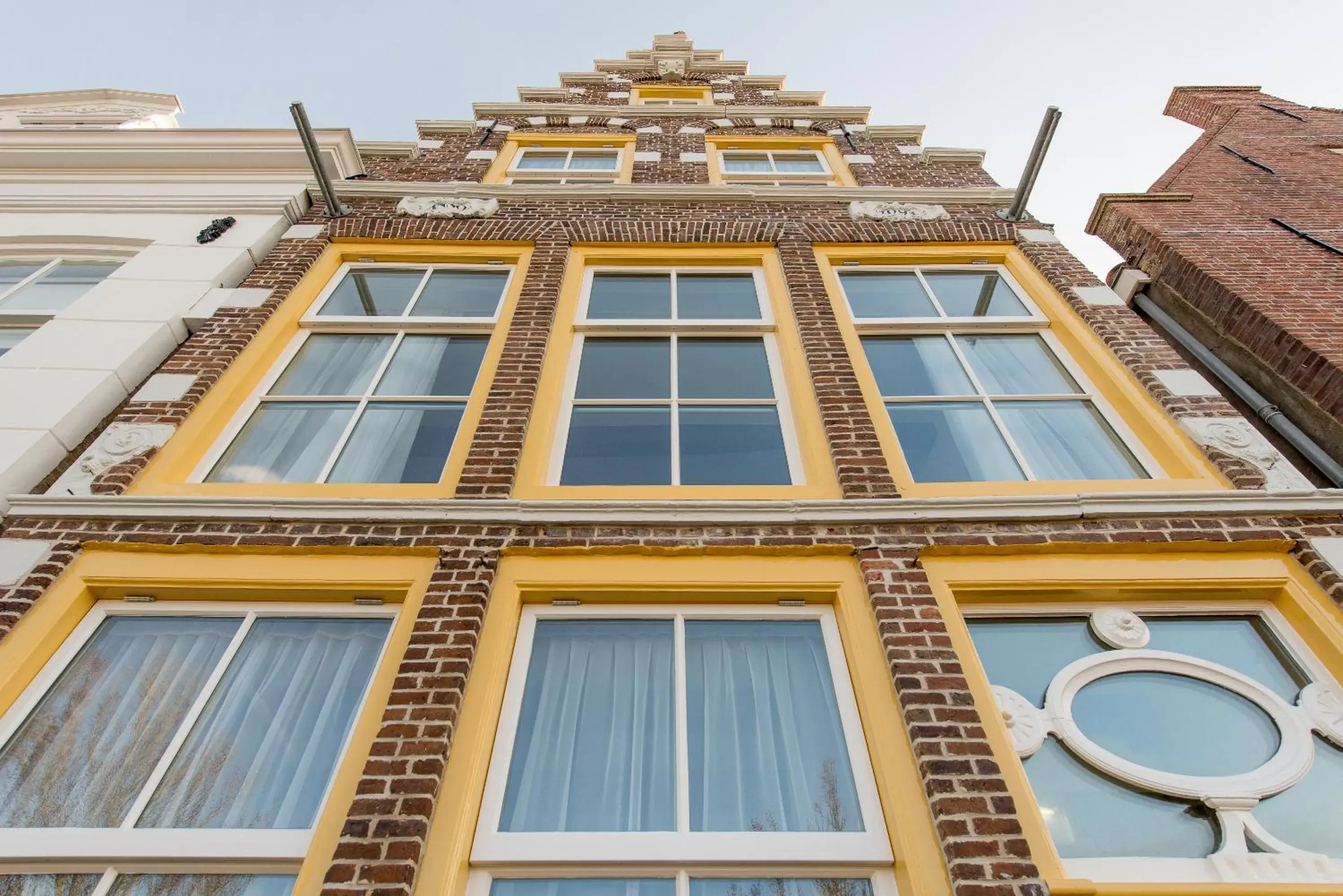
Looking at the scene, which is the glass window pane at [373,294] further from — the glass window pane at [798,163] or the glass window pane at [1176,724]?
the glass window pane at [1176,724]

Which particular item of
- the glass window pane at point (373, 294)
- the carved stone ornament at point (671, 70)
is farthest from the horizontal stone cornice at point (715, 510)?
the carved stone ornament at point (671, 70)

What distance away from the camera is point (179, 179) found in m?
8.60

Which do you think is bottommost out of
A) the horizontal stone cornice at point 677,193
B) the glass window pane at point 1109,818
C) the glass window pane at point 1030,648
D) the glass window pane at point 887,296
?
the glass window pane at point 1109,818

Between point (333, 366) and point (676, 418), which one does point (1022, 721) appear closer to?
point (676, 418)

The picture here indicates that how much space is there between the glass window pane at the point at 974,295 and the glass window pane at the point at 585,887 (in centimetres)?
579

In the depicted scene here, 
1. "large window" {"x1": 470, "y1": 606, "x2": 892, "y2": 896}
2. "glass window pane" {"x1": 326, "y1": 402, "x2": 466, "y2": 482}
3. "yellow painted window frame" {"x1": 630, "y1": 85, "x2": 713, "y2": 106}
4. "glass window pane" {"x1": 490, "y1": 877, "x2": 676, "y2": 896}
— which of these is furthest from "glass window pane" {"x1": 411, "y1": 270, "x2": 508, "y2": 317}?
"yellow painted window frame" {"x1": 630, "y1": 85, "x2": 713, "y2": 106}

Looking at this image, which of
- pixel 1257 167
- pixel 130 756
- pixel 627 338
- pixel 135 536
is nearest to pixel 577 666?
pixel 130 756

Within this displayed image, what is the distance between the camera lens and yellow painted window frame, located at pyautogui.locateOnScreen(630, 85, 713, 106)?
45.2 ft

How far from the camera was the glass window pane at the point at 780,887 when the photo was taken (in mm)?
3146

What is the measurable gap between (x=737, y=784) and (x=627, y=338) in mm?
4308

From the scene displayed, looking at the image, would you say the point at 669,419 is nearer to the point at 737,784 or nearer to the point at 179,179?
the point at 737,784

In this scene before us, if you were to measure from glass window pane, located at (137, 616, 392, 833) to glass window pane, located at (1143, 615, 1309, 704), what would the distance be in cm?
452

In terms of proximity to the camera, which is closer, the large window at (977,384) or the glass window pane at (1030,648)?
the glass window pane at (1030,648)

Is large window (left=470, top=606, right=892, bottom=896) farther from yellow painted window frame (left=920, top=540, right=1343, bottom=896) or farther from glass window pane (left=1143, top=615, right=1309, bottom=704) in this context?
glass window pane (left=1143, top=615, right=1309, bottom=704)
